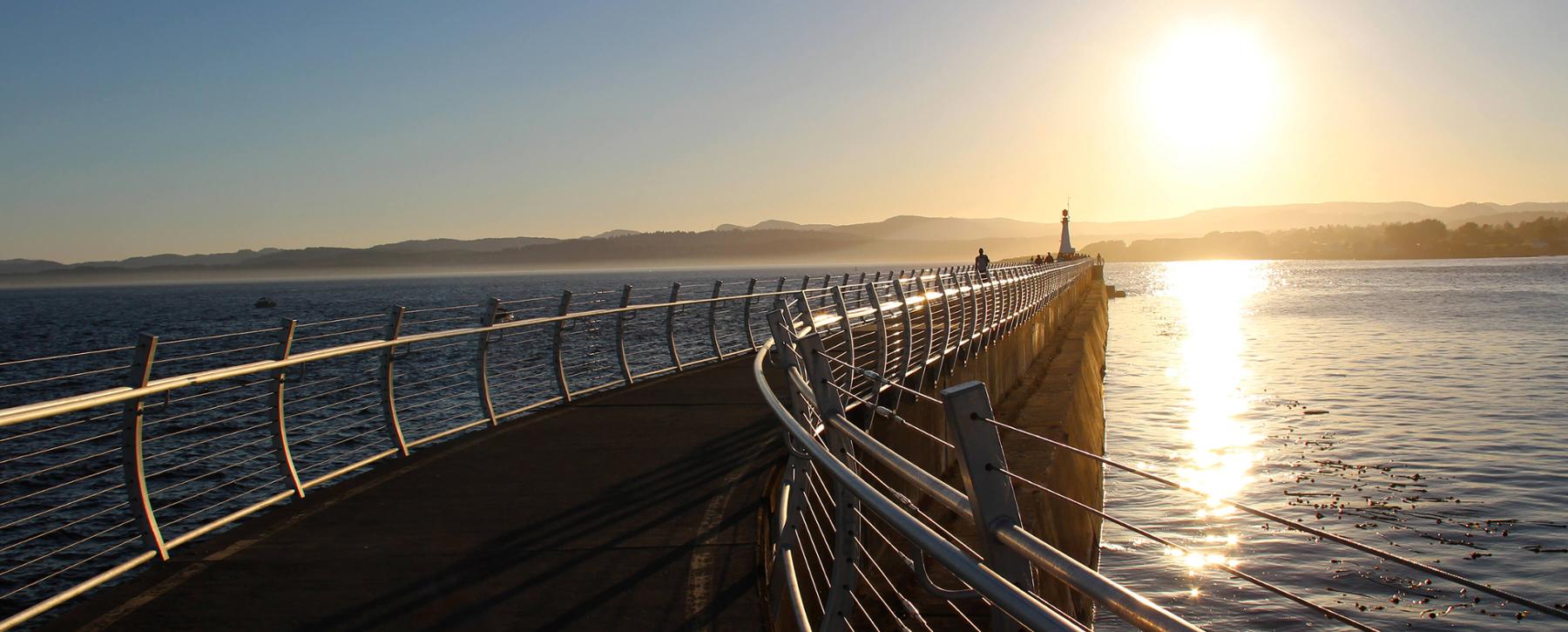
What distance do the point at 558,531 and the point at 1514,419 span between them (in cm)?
2353

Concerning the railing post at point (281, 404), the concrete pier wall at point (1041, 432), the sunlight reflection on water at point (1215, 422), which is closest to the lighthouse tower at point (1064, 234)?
the sunlight reflection on water at point (1215, 422)

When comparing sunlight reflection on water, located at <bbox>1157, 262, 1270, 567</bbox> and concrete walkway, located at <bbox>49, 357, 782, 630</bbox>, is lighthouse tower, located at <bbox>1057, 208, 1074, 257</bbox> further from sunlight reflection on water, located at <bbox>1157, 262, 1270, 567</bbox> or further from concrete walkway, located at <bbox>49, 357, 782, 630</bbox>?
concrete walkway, located at <bbox>49, 357, 782, 630</bbox>

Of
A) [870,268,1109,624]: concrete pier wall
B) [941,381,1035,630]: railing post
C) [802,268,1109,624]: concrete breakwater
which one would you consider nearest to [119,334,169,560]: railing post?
[802,268,1109,624]: concrete breakwater

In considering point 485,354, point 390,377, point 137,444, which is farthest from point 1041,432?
point 137,444

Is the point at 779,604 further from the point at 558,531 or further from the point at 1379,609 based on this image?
the point at 1379,609

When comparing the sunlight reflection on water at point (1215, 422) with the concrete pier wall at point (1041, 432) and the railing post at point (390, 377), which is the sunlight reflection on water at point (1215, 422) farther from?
the railing post at point (390, 377)

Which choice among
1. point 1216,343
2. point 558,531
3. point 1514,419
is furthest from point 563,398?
point 1216,343

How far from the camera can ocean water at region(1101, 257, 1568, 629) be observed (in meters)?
12.5

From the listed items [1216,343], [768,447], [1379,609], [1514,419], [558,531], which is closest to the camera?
[558,531]

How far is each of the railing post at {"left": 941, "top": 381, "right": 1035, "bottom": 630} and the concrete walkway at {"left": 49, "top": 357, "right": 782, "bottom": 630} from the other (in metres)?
2.46

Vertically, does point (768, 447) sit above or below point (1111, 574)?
above

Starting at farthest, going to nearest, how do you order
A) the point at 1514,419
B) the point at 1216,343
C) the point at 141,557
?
1. the point at 1216,343
2. the point at 1514,419
3. the point at 141,557

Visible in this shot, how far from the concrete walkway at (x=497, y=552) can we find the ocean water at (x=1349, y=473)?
2.44 meters

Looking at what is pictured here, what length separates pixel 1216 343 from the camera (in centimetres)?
4438
